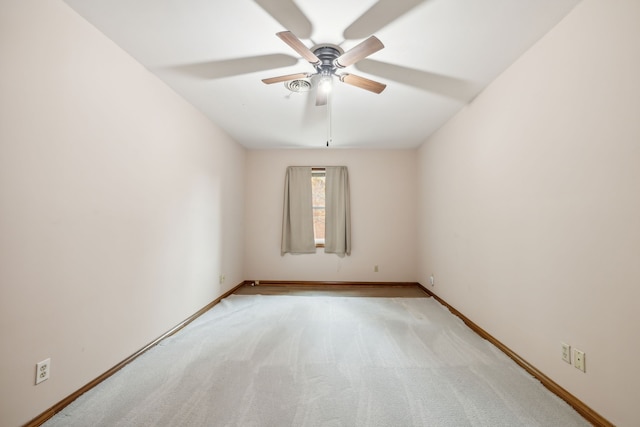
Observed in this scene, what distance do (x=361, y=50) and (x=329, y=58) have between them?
387 millimetres

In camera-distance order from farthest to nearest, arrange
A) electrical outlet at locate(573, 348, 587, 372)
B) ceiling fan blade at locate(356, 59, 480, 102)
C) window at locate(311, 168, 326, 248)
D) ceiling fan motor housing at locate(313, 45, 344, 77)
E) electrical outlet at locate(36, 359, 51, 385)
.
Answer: window at locate(311, 168, 326, 248)
ceiling fan blade at locate(356, 59, 480, 102)
ceiling fan motor housing at locate(313, 45, 344, 77)
electrical outlet at locate(573, 348, 587, 372)
electrical outlet at locate(36, 359, 51, 385)

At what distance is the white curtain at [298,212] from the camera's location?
4.80 meters

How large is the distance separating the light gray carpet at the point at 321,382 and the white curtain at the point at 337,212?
6.41 ft

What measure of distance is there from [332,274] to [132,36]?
401cm

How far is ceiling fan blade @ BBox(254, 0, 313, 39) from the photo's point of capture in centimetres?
160

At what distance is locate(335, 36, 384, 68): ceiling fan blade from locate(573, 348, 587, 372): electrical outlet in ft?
7.05

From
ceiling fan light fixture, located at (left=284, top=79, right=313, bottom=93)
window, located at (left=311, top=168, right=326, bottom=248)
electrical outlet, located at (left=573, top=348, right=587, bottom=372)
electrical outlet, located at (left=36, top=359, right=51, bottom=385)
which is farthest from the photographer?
window, located at (left=311, top=168, right=326, bottom=248)

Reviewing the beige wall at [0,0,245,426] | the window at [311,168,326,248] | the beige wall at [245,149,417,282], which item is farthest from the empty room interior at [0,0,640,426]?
the window at [311,168,326,248]

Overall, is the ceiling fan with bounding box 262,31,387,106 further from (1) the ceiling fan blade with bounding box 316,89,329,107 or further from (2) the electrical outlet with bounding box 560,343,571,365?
(2) the electrical outlet with bounding box 560,343,571,365

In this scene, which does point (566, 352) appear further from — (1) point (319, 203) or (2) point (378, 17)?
(1) point (319, 203)

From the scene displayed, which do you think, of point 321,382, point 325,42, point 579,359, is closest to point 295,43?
point 325,42

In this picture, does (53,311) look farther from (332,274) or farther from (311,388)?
(332,274)

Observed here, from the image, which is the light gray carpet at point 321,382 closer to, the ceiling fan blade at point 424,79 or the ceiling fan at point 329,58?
the ceiling fan at point 329,58

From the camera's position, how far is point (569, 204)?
1663 millimetres
